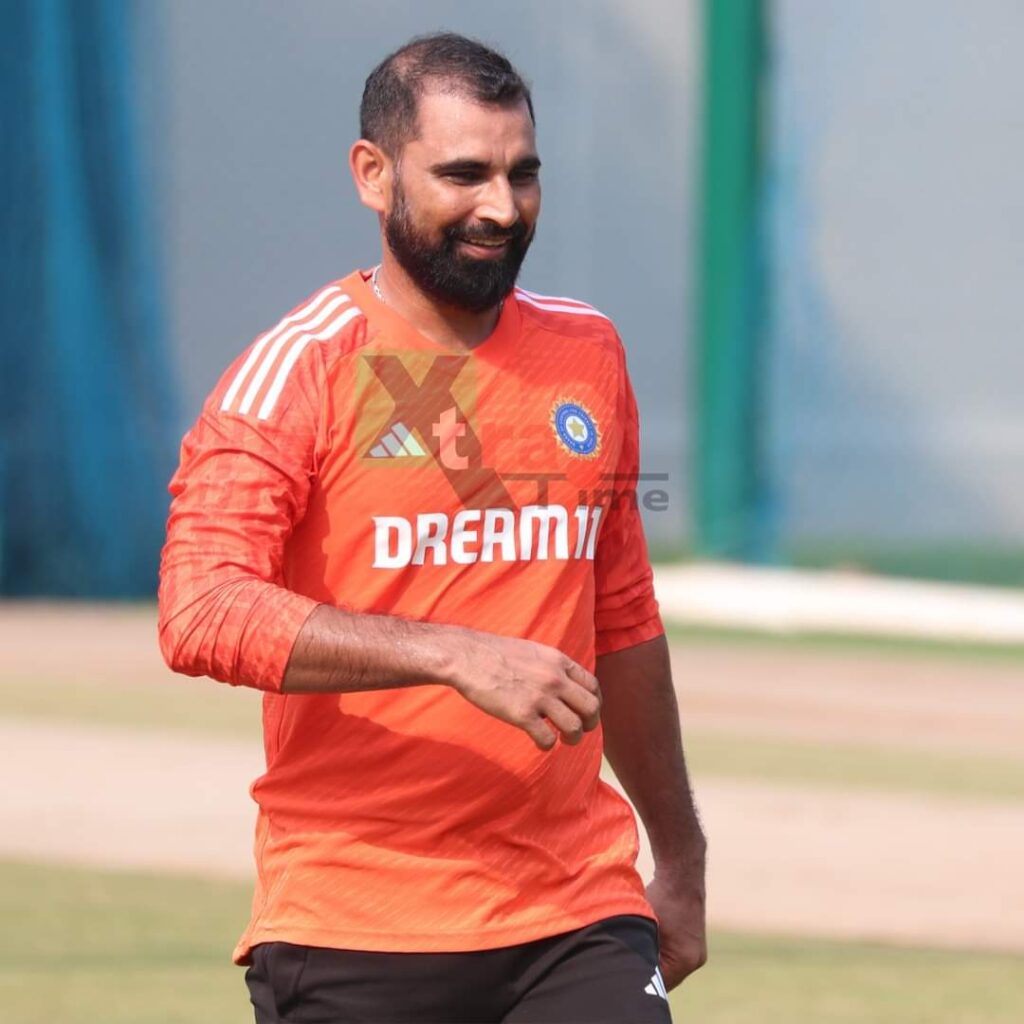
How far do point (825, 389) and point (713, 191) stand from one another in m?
2.02

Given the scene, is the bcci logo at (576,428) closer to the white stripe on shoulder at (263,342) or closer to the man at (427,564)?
the man at (427,564)

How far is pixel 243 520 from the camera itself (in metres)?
3.25

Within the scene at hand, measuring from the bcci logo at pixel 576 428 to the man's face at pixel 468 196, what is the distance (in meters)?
0.21

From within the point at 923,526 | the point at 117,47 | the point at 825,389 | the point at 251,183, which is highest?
the point at 117,47

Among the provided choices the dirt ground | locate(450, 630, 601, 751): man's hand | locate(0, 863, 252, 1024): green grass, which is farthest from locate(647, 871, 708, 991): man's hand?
the dirt ground

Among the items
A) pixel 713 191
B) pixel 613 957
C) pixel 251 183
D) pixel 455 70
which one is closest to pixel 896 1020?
pixel 613 957

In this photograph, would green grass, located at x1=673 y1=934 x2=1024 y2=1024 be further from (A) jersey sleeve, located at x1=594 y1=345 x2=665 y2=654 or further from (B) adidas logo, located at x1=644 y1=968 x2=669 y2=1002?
(B) adidas logo, located at x1=644 y1=968 x2=669 y2=1002

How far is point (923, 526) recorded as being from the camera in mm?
17734

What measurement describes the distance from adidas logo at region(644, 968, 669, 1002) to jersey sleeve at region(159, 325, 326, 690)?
807 millimetres

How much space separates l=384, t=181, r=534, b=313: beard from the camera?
348 centimetres

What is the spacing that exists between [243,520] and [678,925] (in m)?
1.21

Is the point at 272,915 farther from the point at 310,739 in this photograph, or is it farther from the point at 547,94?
the point at 547,94

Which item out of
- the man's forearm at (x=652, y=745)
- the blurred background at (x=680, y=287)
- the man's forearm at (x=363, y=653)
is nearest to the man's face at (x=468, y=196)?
the man's forearm at (x=363, y=653)

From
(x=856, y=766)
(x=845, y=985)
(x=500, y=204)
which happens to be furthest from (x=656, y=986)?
(x=856, y=766)
